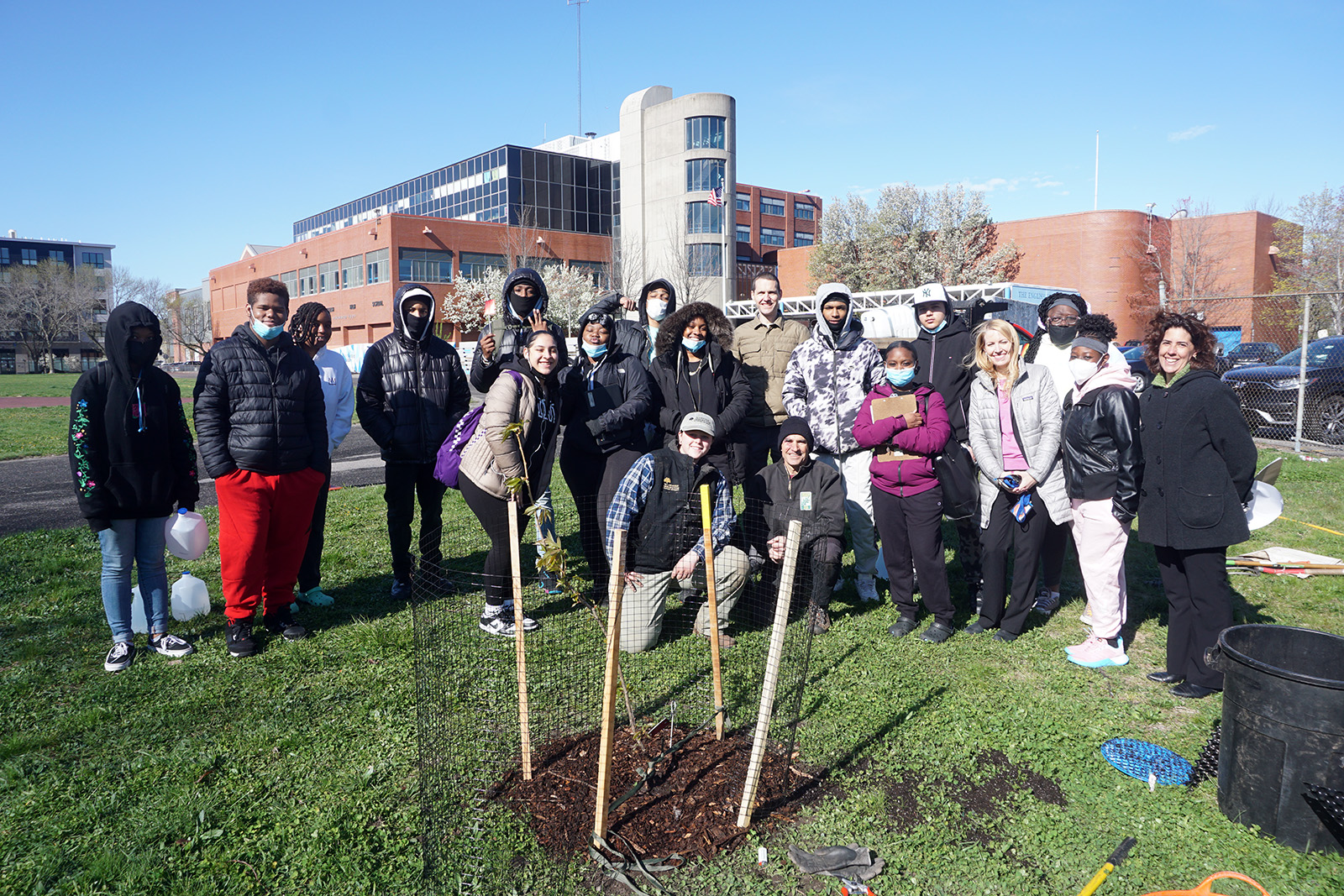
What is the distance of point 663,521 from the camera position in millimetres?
4414

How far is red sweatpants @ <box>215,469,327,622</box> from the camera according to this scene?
170 inches

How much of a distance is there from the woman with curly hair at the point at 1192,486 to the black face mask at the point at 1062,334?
36.4 inches

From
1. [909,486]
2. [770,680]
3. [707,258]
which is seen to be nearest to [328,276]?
[707,258]

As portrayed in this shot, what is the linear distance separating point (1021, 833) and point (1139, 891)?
41 cm

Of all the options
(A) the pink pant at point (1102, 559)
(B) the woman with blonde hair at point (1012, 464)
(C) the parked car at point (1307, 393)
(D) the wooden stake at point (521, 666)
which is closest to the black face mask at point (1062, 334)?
(B) the woman with blonde hair at point (1012, 464)

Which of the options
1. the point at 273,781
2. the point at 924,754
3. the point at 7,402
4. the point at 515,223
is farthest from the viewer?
the point at 515,223

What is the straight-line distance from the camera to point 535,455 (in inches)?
184

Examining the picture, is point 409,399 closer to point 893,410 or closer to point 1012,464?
point 893,410

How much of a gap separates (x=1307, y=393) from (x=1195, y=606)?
11.0m

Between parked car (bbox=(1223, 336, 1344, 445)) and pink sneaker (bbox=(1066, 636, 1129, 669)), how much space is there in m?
9.55

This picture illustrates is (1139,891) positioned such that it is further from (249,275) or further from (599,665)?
(249,275)

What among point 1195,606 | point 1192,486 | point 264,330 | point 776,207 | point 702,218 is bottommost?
point 1195,606

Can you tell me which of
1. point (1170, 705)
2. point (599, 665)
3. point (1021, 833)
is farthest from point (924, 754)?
point (599, 665)

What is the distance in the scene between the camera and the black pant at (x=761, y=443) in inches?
226
